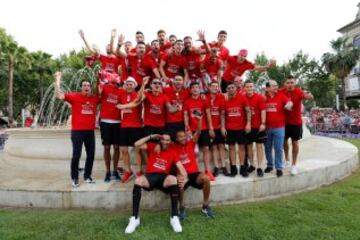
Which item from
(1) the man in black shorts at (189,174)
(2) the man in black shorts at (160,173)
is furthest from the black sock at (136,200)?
(1) the man in black shorts at (189,174)

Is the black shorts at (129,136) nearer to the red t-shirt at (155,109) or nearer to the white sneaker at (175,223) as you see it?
the red t-shirt at (155,109)

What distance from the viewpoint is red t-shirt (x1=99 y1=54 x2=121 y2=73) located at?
7.88m

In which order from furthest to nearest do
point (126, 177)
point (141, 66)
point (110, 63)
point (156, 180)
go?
point (110, 63) < point (141, 66) < point (126, 177) < point (156, 180)

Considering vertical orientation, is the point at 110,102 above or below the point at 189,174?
above

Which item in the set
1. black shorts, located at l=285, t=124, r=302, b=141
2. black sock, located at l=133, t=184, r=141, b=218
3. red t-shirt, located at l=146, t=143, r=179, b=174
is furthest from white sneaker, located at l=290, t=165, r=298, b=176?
black sock, located at l=133, t=184, r=141, b=218

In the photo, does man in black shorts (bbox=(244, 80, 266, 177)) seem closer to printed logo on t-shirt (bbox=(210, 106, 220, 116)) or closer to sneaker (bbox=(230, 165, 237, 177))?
sneaker (bbox=(230, 165, 237, 177))

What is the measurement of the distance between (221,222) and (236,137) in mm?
2088

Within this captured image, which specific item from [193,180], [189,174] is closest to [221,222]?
[193,180]

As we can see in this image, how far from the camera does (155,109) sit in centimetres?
593

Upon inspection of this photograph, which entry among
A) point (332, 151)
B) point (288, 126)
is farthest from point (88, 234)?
point (332, 151)

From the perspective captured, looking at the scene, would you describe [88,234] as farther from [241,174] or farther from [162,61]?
[162,61]

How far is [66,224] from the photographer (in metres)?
4.91

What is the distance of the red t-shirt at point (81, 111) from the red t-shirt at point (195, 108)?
1.83 metres

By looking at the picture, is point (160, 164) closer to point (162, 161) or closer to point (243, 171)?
point (162, 161)
